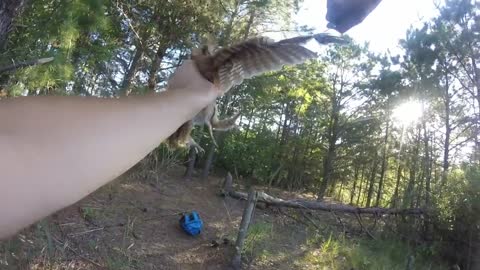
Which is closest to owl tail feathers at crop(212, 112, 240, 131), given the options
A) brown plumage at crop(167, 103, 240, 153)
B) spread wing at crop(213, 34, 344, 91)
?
brown plumage at crop(167, 103, 240, 153)

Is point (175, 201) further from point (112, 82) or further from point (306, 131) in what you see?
point (306, 131)

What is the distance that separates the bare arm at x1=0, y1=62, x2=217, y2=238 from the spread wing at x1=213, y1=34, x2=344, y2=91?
0.57ft

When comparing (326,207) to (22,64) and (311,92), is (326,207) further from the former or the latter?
(311,92)

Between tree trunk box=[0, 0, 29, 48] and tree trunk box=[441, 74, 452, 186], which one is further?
tree trunk box=[441, 74, 452, 186]

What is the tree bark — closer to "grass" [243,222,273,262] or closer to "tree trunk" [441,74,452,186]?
"grass" [243,222,273,262]

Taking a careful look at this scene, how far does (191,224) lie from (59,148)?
590 centimetres

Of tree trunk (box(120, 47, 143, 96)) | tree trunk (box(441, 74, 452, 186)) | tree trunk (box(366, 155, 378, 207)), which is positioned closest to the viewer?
tree trunk (box(120, 47, 143, 96))

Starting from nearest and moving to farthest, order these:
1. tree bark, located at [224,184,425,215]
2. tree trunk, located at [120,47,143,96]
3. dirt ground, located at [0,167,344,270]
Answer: dirt ground, located at [0,167,344,270] → tree trunk, located at [120,47,143,96] → tree bark, located at [224,184,425,215]

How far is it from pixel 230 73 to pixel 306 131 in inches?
551

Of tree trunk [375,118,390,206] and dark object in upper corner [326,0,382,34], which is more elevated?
tree trunk [375,118,390,206]

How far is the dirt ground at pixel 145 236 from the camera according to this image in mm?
4043

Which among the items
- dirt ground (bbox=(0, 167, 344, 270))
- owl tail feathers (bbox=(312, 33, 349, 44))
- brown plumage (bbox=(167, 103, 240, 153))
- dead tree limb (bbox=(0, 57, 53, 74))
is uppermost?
dead tree limb (bbox=(0, 57, 53, 74))

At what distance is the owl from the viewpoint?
2.05 ft

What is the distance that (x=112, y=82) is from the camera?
201 inches
